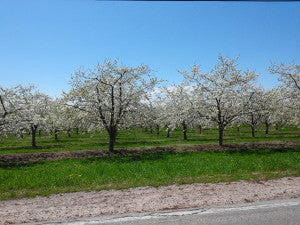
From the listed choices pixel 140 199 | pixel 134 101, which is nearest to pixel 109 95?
pixel 134 101

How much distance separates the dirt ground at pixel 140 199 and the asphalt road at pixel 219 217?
38cm

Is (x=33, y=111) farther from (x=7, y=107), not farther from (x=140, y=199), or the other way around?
(x=140, y=199)

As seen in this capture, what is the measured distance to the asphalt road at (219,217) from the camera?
4938 mm

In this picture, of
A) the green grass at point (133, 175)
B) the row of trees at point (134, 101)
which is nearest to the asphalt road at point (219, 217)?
the green grass at point (133, 175)

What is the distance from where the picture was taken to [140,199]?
263 inches

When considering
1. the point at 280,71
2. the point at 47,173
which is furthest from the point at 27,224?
the point at 280,71

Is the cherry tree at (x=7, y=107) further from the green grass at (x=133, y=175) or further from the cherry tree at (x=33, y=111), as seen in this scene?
the green grass at (x=133, y=175)

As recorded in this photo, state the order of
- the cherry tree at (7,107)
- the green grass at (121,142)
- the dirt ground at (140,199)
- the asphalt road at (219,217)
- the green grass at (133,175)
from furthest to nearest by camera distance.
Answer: the green grass at (121,142) < the cherry tree at (7,107) < the green grass at (133,175) < the dirt ground at (140,199) < the asphalt road at (219,217)

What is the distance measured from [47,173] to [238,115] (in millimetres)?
16200

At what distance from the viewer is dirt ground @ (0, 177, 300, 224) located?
5.79 meters

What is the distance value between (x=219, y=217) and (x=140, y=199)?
2.54m

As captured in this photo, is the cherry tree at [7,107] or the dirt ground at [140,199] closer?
the dirt ground at [140,199]

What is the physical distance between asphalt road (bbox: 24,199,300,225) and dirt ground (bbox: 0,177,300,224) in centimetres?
38

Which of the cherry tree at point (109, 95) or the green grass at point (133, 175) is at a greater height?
the cherry tree at point (109, 95)
